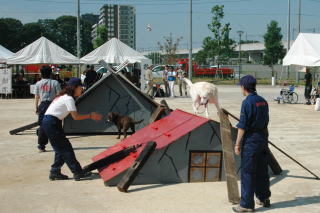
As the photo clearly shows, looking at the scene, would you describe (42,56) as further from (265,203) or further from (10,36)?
(10,36)

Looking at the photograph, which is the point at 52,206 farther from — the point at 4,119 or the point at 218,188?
the point at 4,119

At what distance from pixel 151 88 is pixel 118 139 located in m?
12.5

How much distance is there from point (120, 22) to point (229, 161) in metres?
173

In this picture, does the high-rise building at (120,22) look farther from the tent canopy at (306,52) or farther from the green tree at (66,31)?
the tent canopy at (306,52)

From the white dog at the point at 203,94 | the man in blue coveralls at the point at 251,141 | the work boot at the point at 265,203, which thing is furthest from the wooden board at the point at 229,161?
the white dog at the point at 203,94

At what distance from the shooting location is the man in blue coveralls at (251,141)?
5108 mm

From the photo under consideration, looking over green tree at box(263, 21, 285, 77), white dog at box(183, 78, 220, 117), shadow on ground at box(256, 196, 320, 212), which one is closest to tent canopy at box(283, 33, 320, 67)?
white dog at box(183, 78, 220, 117)

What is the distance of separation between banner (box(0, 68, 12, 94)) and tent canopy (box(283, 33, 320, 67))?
52.1ft

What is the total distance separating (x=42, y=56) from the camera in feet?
76.3

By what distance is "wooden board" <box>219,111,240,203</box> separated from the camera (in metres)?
5.69

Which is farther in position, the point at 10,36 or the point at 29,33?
the point at 29,33

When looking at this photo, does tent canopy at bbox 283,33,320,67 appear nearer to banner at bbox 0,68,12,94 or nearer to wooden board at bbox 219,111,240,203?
wooden board at bbox 219,111,240,203

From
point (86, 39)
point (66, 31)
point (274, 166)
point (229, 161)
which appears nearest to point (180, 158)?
point (229, 161)

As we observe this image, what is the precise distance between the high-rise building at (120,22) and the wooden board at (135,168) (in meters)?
164
